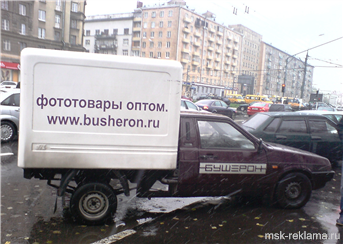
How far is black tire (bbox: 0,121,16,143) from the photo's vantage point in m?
10.1

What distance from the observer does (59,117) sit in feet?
13.8

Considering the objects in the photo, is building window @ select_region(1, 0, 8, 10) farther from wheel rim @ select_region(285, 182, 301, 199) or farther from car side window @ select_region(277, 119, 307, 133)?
wheel rim @ select_region(285, 182, 301, 199)

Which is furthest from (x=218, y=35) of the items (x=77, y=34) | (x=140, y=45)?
(x=77, y=34)

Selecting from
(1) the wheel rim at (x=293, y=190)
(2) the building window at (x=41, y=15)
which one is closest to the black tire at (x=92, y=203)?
(1) the wheel rim at (x=293, y=190)

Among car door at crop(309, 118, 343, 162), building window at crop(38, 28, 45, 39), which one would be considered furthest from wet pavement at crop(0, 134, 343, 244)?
building window at crop(38, 28, 45, 39)

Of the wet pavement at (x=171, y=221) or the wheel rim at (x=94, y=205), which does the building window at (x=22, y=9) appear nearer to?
the wet pavement at (x=171, y=221)

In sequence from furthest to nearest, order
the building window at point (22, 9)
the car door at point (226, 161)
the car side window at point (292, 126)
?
the building window at point (22, 9) → the car side window at point (292, 126) → the car door at point (226, 161)

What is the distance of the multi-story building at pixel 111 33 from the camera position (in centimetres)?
8556

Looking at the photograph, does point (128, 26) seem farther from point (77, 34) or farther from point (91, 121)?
point (91, 121)

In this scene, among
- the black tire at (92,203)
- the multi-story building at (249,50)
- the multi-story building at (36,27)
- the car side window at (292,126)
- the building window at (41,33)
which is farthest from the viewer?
the multi-story building at (249,50)

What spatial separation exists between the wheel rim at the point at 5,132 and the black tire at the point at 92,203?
6800 mm

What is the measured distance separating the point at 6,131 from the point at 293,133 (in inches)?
348

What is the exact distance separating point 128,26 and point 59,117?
281 ft

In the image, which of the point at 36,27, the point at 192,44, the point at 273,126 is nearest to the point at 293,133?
the point at 273,126
